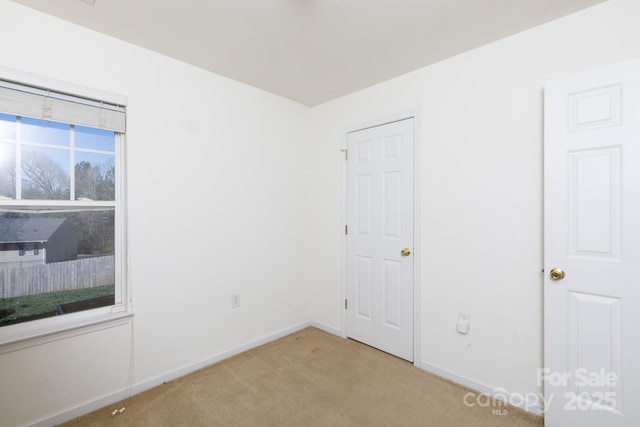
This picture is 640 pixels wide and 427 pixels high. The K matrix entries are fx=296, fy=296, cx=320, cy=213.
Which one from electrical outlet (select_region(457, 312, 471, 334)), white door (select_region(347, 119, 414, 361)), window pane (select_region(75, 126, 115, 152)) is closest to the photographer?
window pane (select_region(75, 126, 115, 152))

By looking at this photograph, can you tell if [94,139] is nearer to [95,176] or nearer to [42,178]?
[95,176]

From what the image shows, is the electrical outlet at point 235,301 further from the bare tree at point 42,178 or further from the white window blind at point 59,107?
the white window blind at point 59,107

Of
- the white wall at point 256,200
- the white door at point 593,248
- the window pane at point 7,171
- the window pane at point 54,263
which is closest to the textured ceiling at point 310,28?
the white wall at point 256,200

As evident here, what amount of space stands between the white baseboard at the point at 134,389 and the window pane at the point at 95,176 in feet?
4.46

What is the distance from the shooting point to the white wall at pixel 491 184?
72.6 inches

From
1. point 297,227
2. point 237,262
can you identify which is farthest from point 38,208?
point 297,227

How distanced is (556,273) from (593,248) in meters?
0.23

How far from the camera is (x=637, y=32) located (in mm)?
1614

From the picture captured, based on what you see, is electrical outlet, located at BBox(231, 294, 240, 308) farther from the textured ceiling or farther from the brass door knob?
the brass door knob

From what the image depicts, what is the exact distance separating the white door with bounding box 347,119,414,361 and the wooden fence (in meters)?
2.07

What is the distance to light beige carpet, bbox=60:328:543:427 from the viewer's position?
1.87 m

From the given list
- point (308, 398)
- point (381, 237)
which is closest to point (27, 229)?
point (308, 398)

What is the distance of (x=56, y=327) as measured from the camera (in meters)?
1.85

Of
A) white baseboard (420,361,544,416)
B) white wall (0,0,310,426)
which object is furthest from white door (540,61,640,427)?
white wall (0,0,310,426)
